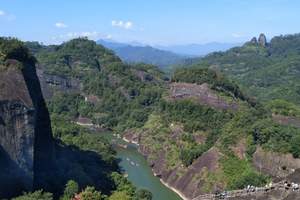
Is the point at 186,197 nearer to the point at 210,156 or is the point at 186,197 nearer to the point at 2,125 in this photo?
the point at 210,156

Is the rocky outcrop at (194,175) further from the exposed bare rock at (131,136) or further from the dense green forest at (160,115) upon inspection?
the exposed bare rock at (131,136)

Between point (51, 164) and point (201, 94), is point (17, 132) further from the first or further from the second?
point (201, 94)

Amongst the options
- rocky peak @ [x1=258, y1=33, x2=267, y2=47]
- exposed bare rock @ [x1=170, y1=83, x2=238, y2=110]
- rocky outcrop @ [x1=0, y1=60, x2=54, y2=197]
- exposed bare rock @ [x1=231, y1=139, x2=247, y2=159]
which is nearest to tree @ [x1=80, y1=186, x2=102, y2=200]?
rocky outcrop @ [x1=0, y1=60, x2=54, y2=197]

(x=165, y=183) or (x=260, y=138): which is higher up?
(x=260, y=138)

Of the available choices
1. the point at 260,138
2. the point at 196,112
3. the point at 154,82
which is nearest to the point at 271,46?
the point at 154,82

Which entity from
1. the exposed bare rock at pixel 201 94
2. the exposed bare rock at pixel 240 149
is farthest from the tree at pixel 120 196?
the exposed bare rock at pixel 201 94
